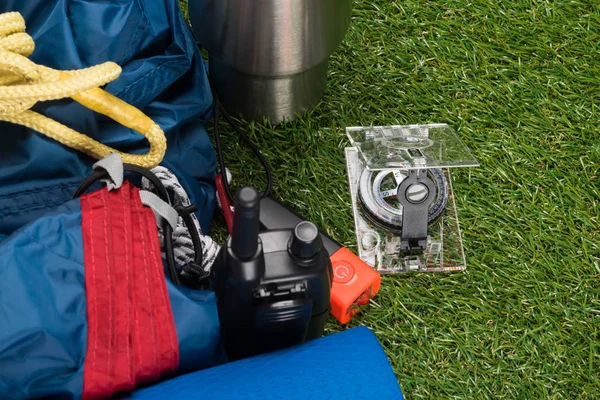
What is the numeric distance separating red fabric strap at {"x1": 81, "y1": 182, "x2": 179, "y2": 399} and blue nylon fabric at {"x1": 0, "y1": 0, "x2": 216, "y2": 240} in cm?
12

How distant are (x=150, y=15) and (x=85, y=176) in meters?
0.29

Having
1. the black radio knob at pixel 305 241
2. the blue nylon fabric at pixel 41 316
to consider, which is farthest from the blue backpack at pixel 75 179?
the black radio knob at pixel 305 241

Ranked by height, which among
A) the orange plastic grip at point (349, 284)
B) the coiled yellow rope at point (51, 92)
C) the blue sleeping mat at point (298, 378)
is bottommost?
the orange plastic grip at point (349, 284)

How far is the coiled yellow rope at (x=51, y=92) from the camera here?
0.97 metres

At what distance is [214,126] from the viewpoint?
1.40 metres

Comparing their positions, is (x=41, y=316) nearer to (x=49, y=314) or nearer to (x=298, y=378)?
(x=49, y=314)

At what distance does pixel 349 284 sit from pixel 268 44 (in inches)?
17.0

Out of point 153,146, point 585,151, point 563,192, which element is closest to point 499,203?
point 563,192

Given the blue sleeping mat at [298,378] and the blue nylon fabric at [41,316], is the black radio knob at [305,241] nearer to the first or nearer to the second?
the blue sleeping mat at [298,378]

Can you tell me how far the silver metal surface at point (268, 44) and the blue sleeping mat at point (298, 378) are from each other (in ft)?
1.80

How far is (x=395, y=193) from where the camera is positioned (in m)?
1.33

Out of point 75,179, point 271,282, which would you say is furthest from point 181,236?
point 271,282

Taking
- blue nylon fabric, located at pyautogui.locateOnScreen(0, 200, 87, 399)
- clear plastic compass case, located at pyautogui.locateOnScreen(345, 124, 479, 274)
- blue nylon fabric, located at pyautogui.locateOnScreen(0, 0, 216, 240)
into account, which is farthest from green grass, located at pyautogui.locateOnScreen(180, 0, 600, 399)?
blue nylon fabric, located at pyautogui.locateOnScreen(0, 200, 87, 399)

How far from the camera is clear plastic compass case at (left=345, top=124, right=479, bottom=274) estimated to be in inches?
49.8
